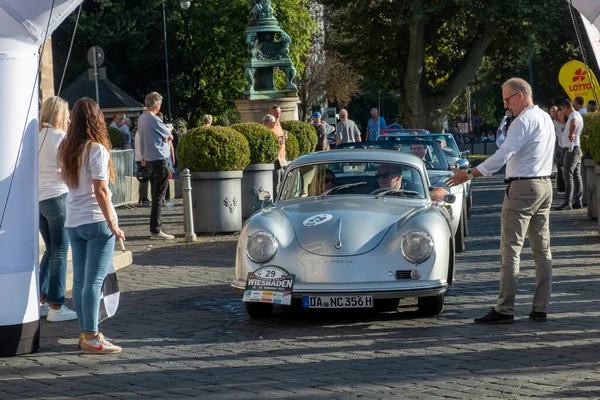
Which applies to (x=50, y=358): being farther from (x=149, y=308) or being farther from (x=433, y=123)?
(x=433, y=123)

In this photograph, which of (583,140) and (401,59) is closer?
(583,140)

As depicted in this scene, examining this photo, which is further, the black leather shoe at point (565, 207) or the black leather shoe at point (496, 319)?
the black leather shoe at point (565, 207)

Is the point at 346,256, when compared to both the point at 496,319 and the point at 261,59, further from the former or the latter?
the point at 261,59

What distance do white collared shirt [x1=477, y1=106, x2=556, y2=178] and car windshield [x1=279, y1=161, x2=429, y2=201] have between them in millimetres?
1596

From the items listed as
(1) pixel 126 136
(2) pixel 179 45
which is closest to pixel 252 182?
(1) pixel 126 136

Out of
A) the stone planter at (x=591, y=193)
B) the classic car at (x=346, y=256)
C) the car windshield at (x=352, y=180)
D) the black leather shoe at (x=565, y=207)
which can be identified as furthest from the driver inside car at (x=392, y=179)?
the black leather shoe at (x=565, y=207)

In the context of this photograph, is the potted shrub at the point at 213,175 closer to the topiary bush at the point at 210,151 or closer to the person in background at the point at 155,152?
the topiary bush at the point at 210,151

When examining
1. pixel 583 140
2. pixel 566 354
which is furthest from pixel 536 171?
pixel 583 140

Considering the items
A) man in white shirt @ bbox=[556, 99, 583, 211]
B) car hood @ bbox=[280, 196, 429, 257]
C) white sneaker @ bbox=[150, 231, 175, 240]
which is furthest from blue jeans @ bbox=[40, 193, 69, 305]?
man in white shirt @ bbox=[556, 99, 583, 211]

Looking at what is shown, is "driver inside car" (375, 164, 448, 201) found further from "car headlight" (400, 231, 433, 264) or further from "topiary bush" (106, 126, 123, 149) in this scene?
"topiary bush" (106, 126, 123, 149)

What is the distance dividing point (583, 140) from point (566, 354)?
12.6 metres

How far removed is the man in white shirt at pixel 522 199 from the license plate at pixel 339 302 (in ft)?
3.09

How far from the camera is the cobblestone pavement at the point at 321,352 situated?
6.80m

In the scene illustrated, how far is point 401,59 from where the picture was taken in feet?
143
